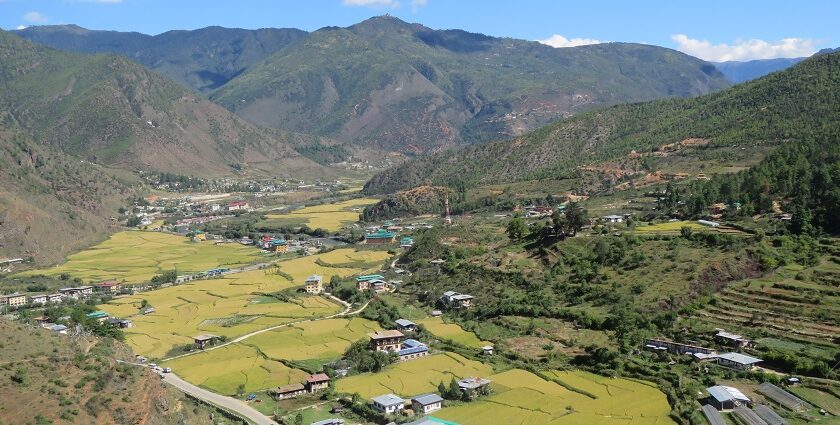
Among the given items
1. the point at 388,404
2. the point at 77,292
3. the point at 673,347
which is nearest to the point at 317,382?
the point at 388,404

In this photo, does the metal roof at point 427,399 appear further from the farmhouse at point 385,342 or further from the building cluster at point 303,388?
the farmhouse at point 385,342

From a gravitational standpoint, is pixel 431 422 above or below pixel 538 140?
below

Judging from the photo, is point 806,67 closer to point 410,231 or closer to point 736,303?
point 410,231

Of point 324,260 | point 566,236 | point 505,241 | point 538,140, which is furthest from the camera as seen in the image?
point 538,140

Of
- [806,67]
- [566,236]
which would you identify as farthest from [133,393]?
[806,67]

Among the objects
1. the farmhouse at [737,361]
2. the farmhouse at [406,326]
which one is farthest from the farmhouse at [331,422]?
the farmhouse at [737,361]

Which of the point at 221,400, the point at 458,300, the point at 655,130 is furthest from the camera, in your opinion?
the point at 655,130

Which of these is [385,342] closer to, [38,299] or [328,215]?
[38,299]
